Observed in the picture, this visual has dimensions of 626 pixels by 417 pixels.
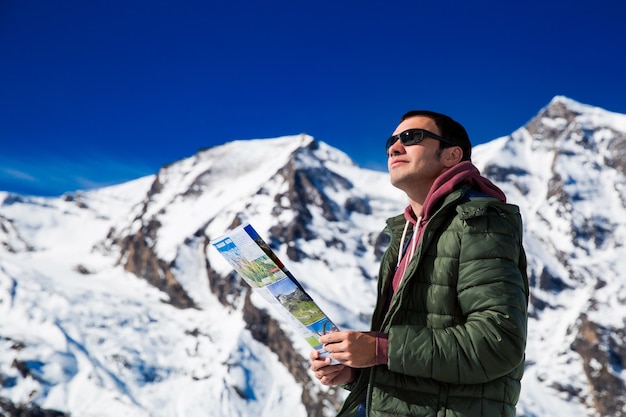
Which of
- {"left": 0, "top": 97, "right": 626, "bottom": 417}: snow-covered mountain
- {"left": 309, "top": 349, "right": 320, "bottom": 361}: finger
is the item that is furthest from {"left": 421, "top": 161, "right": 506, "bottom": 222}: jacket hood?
{"left": 0, "top": 97, "right": 626, "bottom": 417}: snow-covered mountain

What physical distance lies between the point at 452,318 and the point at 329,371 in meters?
1.15

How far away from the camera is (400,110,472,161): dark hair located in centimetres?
525

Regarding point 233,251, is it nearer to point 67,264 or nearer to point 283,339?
point 283,339

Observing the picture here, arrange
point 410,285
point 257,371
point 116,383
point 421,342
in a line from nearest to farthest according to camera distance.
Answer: point 421,342, point 410,285, point 116,383, point 257,371

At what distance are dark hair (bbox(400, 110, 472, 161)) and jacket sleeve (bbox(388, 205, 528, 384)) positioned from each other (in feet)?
2.97

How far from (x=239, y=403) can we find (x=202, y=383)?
29.8 ft

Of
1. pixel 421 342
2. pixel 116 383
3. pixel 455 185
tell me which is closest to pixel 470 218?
pixel 455 185

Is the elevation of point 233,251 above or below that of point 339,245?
below

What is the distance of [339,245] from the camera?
192 m

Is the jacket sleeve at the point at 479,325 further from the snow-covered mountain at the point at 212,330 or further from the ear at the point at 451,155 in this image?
the snow-covered mountain at the point at 212,330

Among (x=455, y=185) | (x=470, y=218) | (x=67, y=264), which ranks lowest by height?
(x=470, y=218)

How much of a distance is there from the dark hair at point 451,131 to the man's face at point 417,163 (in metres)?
0.04

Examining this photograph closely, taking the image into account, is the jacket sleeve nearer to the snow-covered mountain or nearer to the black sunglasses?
the black sunglasses

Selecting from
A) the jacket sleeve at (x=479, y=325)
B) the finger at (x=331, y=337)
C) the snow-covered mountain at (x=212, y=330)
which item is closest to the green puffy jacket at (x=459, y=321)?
the jacket sleeve at (x=479, y=325)
